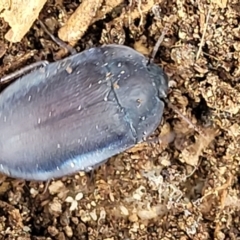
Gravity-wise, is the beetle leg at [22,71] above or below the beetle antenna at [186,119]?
above

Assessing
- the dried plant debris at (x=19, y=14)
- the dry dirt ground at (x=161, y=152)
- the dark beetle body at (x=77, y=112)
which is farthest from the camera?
the dry dirt ground at (x=161, y=152)

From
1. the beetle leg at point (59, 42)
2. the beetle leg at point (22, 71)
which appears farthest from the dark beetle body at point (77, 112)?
the beetle leg at point (59, 42)

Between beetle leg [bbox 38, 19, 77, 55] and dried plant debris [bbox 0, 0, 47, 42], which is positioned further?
beetle leg [bbox 38, 19, 77, 55]

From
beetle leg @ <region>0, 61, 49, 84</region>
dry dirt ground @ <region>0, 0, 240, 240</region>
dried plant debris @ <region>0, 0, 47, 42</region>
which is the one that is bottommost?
dry dirt ground @ <region>0, 0, 240, 240</region>

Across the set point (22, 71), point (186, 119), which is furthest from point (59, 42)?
point (186, 119)

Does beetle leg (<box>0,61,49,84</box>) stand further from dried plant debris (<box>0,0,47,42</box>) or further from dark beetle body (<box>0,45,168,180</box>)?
dried plant debris (<box>0,0,47,42</box>)

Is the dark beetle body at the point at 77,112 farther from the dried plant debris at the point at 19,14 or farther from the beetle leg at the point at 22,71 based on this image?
the dried plant debris at the point at 19,14

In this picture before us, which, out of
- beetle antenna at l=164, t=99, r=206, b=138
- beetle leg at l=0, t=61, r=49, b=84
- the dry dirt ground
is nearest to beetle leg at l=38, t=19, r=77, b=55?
the dry dirt ground
